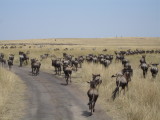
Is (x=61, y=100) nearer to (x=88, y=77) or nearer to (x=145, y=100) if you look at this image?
(x=145, y=100)

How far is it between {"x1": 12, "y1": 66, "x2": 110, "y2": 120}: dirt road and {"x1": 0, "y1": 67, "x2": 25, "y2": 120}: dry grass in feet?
1.63

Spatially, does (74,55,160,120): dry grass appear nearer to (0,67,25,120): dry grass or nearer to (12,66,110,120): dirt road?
(12,66,110,120): dirt road

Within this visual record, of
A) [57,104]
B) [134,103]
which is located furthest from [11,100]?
[134,103]

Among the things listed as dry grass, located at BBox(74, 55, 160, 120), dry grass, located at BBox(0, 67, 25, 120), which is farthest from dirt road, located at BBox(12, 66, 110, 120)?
dry grass, located at BBox(74, 55, 160, 120)

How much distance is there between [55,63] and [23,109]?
18293 millimetres

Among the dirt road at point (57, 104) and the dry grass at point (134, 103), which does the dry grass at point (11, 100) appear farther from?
the dry grass at point (134, 103)

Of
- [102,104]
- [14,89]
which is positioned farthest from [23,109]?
[14,89]

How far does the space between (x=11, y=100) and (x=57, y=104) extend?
3.32m

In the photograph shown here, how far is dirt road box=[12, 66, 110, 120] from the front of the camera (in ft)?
49.0

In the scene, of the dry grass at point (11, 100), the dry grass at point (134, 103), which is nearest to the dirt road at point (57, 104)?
the dry grass at point (11, 100)

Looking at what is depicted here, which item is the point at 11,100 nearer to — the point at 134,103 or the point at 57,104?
the point at 57,104

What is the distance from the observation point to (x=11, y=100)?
1880 cm

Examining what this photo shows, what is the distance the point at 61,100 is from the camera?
19047 millimetres

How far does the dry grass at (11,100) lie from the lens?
1509cm
